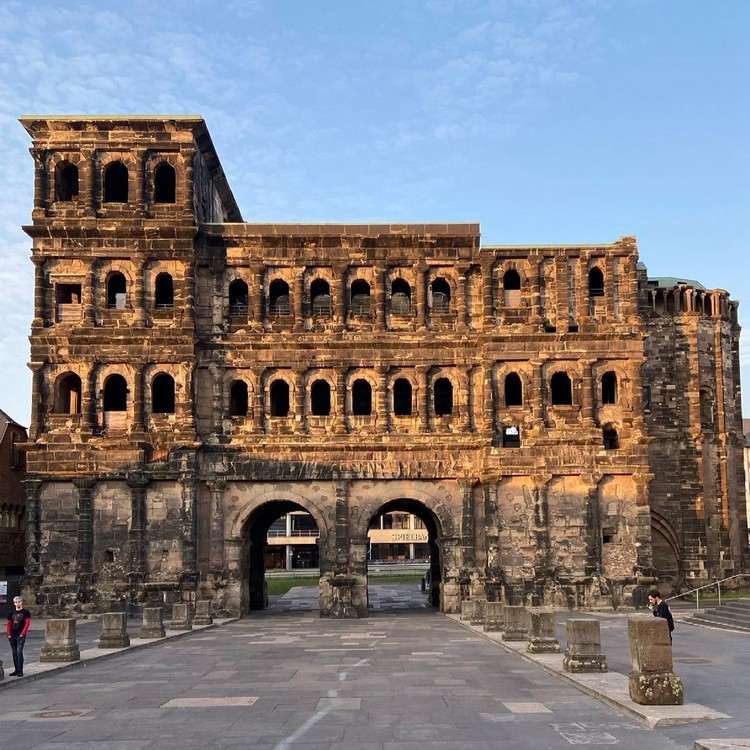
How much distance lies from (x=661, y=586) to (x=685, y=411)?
9.24 metres

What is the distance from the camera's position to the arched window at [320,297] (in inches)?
1682

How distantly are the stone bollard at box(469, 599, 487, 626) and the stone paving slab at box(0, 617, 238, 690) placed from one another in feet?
32.6

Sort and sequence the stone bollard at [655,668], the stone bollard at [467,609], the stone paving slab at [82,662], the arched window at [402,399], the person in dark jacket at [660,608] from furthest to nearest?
1. the arched window at [402,399]
2. the stone bollard at [467,609]
3. the stone paving slab at [82,662]
4. the person in dark jacket at [660,608]
5. the stone bollard at [655,668]

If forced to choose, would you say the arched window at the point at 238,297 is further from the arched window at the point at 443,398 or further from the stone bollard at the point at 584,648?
the stone bollard at the point at 584,648

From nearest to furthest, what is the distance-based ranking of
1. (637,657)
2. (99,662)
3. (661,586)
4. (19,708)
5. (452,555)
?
(637,657), (19,708), (99,662), (452,555), (661,586)

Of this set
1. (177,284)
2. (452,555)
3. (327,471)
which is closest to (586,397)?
(452,555)

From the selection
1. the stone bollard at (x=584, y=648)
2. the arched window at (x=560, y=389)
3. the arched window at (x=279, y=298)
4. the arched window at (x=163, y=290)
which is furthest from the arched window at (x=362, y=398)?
the stone bollard at (x=584, y=648)

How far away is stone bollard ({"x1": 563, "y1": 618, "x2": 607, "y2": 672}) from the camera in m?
20.0

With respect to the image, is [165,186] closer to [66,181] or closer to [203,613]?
[66,181]

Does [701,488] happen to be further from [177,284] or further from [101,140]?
[101,140]

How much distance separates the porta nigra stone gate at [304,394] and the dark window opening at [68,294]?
206 mm

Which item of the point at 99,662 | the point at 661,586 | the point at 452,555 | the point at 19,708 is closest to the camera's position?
the point at 19,708

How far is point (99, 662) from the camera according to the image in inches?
968

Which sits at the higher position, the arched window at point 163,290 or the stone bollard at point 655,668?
the arched window at point 163,290
